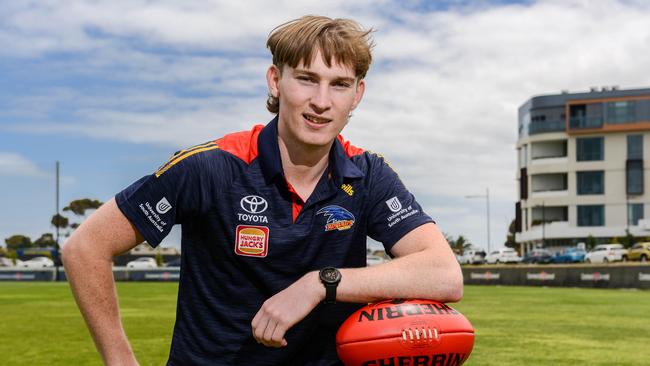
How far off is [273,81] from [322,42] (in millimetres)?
410

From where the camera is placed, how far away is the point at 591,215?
324 ft

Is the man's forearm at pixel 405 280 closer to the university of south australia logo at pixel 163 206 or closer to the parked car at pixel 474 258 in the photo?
the university of south australia logo at pixel 163 206

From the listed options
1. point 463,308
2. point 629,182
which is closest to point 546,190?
point 629,182

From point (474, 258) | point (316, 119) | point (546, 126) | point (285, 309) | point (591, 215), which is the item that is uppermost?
point (546, 126)

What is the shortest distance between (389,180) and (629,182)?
9881 centimetres

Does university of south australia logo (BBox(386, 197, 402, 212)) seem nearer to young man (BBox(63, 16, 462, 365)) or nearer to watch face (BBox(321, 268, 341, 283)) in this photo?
young man (BBox(63, 16, 462, 365))

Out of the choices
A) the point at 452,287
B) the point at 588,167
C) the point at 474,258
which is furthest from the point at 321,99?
the point at 588,167

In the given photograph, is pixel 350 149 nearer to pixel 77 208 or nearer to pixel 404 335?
pixel 404 335

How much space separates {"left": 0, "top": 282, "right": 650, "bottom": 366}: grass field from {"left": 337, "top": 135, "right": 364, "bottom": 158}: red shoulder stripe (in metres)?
7.25

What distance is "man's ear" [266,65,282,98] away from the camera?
3.82m

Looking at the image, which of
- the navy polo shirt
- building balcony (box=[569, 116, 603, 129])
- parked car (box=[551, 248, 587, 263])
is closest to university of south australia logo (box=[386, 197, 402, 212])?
the navy polo shirt

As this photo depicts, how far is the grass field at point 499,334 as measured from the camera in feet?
38.4

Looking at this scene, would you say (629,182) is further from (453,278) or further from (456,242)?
(453,278)

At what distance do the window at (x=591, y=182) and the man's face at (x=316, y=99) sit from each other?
99.5 metres
